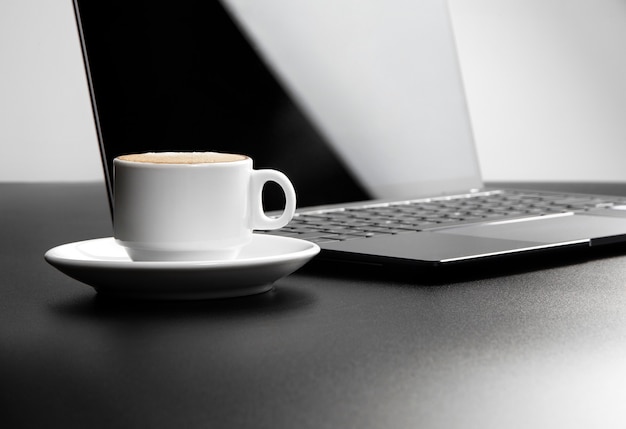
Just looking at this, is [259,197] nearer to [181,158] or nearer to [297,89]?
[181,158]

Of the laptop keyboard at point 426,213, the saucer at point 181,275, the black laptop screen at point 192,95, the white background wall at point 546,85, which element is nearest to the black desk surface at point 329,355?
the saucer at point 181,275

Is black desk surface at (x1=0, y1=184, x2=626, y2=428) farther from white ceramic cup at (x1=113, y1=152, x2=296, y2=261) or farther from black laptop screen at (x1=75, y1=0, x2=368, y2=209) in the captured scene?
black laptop screen at (x1=75, y1=0, x2=368, y2=209)

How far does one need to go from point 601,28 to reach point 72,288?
7.71ft

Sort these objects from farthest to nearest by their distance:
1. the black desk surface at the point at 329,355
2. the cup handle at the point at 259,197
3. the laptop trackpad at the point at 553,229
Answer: the laptop trackpad at the point at 553,229 < the cup handle at the point at 259,197 < the black desk surface at the point at 329,355

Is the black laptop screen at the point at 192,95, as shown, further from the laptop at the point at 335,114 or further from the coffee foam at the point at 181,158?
the coffee foam at the point at 181,158

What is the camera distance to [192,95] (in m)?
1.11

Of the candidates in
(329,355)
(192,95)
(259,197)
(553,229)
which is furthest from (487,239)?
(192,95)

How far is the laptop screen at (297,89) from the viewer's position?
3.46ft

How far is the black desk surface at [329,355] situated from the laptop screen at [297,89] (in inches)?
14.9

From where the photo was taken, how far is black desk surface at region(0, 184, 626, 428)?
399mm

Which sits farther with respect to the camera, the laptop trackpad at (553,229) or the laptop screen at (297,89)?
the laptop screen at (297,89)

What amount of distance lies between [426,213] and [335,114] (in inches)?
10.8

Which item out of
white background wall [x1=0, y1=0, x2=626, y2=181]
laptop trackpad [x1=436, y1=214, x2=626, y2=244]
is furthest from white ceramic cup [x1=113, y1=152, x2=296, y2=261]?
white background wall [x1=0, y1=0, x2=626, y2=181]

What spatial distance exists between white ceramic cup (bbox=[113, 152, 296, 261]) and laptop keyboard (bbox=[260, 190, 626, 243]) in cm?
14
